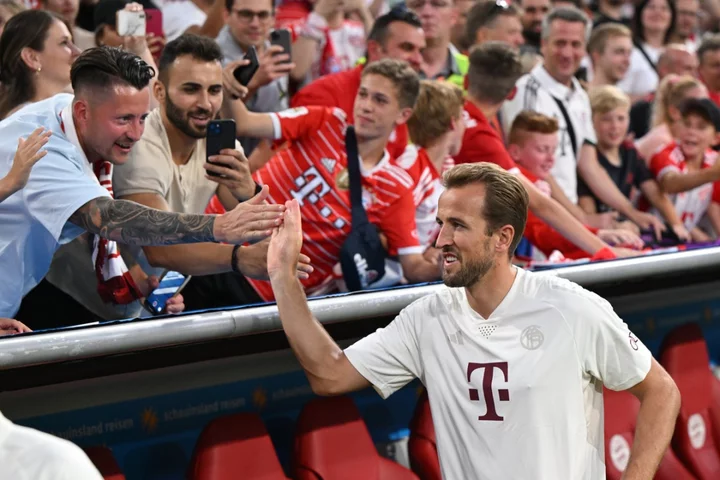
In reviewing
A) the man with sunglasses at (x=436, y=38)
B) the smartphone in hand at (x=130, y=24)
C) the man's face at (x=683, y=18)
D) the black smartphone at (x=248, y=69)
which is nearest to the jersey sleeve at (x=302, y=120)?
the black smartphone at (x=248, y=69)

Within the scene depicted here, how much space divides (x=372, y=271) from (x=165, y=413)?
1.02 meters

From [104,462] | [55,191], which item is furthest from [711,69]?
[104,462]

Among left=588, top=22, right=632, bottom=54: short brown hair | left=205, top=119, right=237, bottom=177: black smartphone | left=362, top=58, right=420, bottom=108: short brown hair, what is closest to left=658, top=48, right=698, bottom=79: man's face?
left=588, top=22, right=632, bottom=54: short brown hair

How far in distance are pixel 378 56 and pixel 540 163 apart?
0.98 metres

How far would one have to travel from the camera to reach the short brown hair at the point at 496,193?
312 cm

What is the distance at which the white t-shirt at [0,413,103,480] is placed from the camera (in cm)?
175

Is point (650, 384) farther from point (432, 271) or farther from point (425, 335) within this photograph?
point (432, 271)

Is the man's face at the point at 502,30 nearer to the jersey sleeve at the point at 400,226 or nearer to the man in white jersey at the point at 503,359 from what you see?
the jersey sleeve at the point at 400,226

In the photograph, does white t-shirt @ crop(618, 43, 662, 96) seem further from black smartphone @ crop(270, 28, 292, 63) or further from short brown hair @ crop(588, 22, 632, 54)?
black smartphone @ crop(270, 28, 292, 63)

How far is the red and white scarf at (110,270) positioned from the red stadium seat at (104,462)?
561 millimetres

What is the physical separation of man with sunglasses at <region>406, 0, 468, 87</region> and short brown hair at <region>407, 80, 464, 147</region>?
1.11 meters

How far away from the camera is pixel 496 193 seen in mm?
3121

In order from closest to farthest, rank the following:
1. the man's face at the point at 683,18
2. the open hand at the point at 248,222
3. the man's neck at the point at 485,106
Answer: the open hand at the point at 248,222 < the man's neck at the point at 485,106 < the man's face at the point at 683,18

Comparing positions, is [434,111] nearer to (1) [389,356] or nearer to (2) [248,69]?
(2) [248,69]
